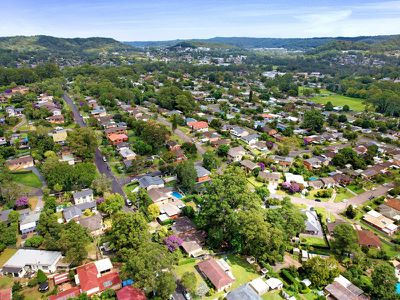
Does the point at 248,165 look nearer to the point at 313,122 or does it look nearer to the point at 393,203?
the point at 393,203

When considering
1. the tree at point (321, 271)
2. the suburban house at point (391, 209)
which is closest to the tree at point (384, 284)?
the tree at point (321, 271)

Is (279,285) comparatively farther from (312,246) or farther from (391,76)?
(391,76)

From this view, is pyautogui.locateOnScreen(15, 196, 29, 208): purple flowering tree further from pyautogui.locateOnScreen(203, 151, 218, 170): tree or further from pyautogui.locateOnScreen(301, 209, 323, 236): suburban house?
pyautogui.locateOnScreen(301, 209, 323, 236): suburban house

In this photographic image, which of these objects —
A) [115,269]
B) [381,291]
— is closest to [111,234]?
[115,269]

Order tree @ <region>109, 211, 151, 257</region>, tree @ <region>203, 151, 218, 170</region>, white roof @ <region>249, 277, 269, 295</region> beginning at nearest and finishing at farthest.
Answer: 1. white roof @ <region>249, 277, 269, 295</region>
2. tree @ <region>109, 211, 151, 257</region>
3. tree @ <region>203, 151, 218, 170</region>

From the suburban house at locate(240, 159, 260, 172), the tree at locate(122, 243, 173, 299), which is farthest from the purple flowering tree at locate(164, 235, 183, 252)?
the suburban house at locate(240, 159, 260, 172)

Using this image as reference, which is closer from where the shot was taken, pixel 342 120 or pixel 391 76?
pixel 342 120

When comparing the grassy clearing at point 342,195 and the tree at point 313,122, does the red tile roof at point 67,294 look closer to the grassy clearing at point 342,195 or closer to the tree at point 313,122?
the grassy clearing at point 342,195
